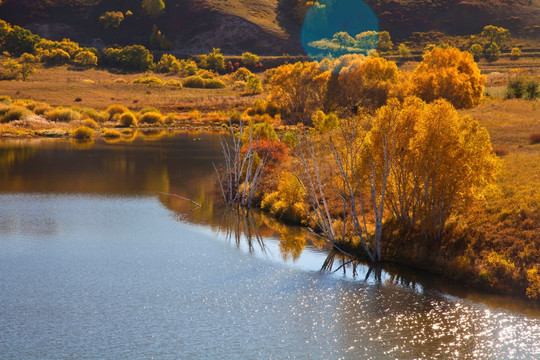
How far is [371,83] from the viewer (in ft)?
246

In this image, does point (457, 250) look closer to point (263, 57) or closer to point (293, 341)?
point (293, 341)

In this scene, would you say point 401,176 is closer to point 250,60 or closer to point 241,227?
point 241,227

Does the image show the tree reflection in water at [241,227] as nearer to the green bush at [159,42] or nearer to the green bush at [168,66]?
the green bush at [168,66]

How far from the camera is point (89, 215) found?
115ft

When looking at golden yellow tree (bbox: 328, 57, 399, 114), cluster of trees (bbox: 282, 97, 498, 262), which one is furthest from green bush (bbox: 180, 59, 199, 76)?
cluster of trees (bbox: 282, 97, 498, 262)

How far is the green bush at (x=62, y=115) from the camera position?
84.6 metres

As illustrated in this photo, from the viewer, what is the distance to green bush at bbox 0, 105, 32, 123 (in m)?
80.8

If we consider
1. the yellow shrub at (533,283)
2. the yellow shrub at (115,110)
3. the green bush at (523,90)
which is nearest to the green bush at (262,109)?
the yellow shrub at (115,110)

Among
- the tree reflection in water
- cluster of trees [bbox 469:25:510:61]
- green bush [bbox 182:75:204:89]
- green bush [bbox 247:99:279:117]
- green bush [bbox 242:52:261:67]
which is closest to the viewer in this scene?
the tree reflection in water

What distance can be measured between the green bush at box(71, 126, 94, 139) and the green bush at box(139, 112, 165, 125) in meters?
16.0

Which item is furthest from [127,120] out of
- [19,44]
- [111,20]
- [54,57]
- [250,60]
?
[111,20]

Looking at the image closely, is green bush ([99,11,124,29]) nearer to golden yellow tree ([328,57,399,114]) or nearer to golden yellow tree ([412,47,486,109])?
golden yellow tree ([328,57,399,114])

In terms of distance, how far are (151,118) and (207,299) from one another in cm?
7374

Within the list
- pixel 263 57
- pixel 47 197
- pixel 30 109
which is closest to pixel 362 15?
pixel 263 57
